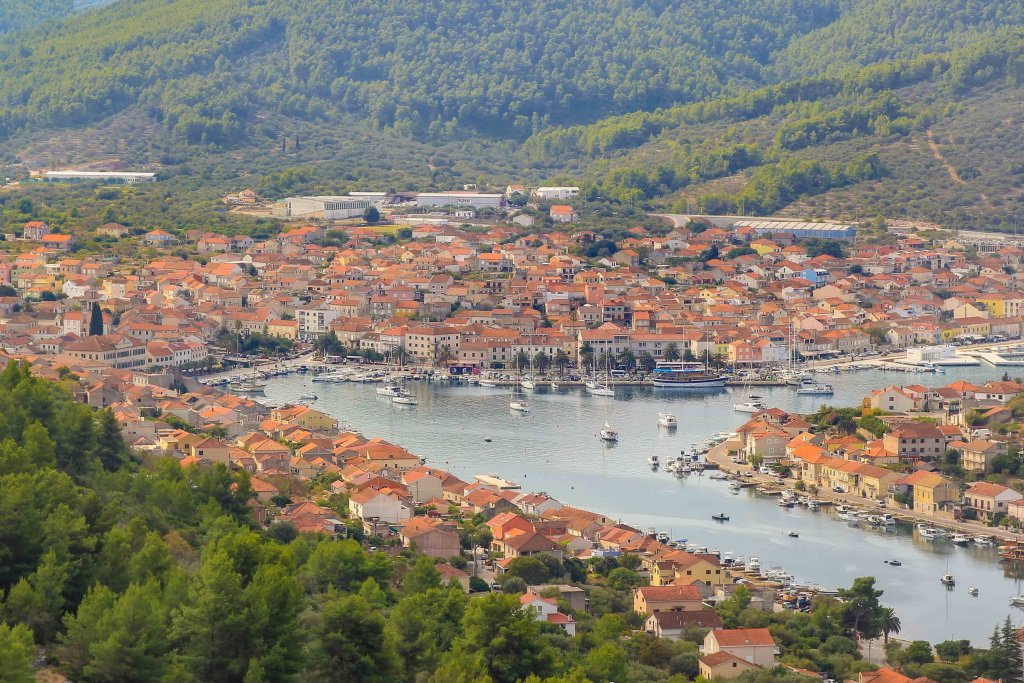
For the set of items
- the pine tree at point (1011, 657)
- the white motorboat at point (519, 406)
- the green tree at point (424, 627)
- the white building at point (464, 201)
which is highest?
the white building at point (464, 201)

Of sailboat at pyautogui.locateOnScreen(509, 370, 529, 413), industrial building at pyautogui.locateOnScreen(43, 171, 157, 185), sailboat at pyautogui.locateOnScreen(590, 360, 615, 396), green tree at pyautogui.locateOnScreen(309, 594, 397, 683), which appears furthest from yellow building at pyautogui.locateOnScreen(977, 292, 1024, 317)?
green tree at pyautogui.locateOnScreen(309, 594, 397, 683)

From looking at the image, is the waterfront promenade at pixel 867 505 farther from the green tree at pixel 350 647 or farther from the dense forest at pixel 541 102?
the dense forest at pixel 541 102

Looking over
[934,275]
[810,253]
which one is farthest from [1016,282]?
[810,253]

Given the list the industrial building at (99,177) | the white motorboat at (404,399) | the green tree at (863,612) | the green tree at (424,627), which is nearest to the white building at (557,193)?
the industrial building at (99,177)

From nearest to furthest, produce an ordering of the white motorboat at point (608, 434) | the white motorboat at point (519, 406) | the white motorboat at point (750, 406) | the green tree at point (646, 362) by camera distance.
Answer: the white motorboat at point (608, 434) < the white motorboat at point (750, 406) < the white motorboat at point (519, 406) < the green tree at point (646, 362)

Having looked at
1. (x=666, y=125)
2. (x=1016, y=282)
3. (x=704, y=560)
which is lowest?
(x=704, y=560)

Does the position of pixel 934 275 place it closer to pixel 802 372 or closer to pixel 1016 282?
pixel 1016 282

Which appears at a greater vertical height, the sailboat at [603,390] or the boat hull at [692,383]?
the boat hull at [692,383]
